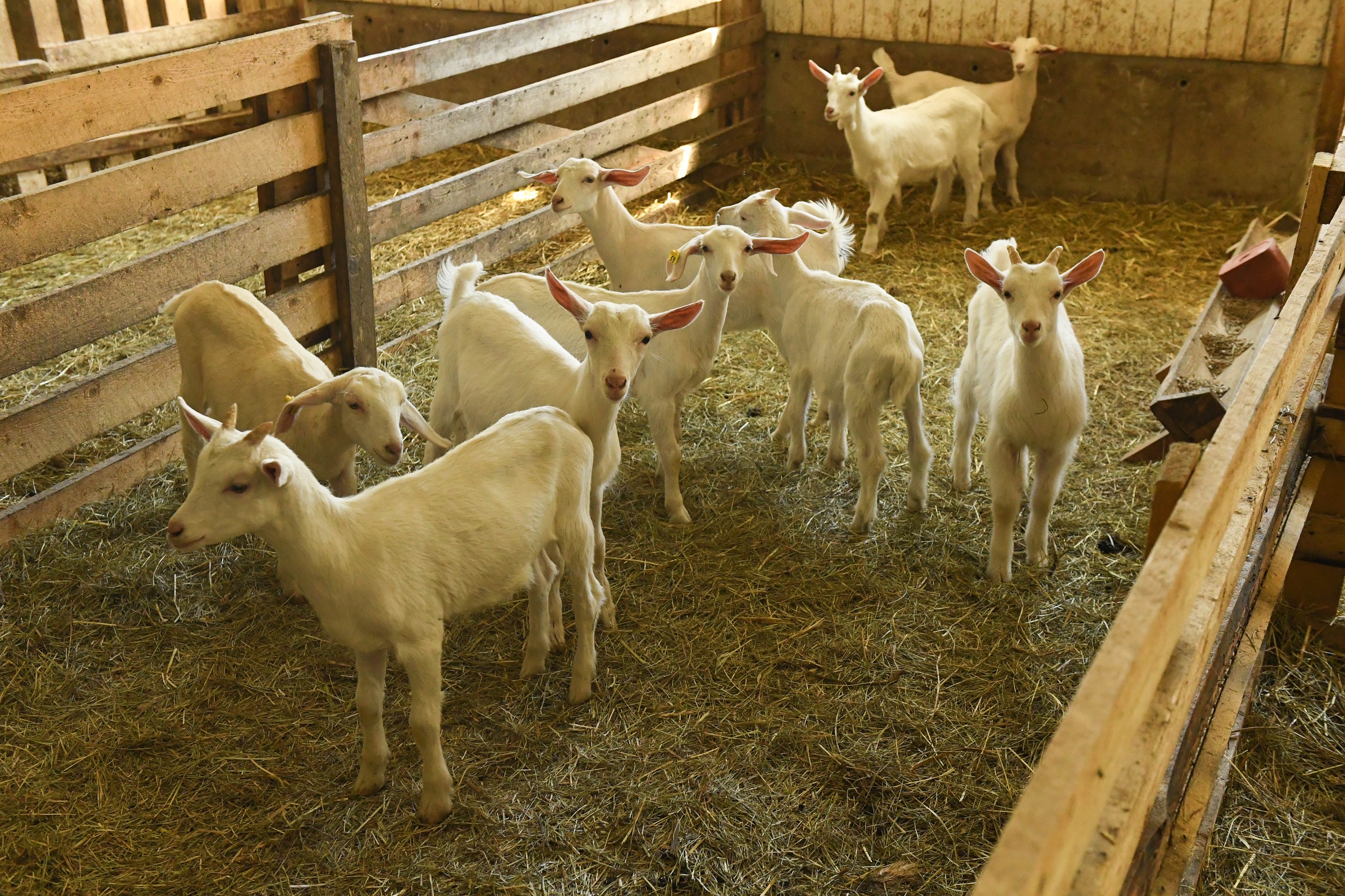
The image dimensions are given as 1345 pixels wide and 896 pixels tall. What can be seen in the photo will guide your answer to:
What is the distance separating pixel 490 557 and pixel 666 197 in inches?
259

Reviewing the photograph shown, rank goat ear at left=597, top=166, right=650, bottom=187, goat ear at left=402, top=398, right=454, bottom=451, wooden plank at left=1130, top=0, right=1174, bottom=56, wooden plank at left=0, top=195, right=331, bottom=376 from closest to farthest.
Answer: goat ear at left=402, top=398, right=454, bottom=451, wooden plank at left=0, top=195, right=331, bottom=376, goat ear at left=597, top=166, right=650, bottom=187, wooden plank at left=1130, top=0, right=1174, bottom=56

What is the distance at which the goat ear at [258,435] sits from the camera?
316cm

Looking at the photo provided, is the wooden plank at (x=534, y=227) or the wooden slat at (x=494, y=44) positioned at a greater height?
the wooden slat at (x=494, y=44)

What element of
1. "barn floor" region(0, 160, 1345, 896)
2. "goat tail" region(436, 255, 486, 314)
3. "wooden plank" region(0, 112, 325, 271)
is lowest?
"barn floor" region(0, 160, 1345, 896)

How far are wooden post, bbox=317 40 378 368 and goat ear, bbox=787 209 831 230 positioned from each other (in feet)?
7.71

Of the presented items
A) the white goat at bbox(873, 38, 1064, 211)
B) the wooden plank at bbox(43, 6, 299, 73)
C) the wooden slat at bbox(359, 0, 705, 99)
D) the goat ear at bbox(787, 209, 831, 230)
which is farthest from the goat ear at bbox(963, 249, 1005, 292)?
the wooden plank at bbox(43, 6, 299, 73)

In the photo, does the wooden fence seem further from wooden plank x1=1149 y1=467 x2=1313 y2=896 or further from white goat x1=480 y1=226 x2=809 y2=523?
wooden plank x1=1149 y1=467 x2=1313 y2=896

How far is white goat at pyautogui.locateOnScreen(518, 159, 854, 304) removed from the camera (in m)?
6.30

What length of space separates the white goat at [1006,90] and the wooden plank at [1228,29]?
1.15 m

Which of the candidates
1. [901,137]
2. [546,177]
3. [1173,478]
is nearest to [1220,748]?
[1173,478]

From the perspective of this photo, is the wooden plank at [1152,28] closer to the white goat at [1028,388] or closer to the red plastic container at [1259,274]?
the red plastic container at [1259,274]

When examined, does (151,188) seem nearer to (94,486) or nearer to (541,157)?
(94,486)

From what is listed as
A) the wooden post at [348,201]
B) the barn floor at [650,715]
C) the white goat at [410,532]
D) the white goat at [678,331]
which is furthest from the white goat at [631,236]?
the white goat at [410,532]

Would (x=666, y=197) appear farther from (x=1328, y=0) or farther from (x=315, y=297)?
(x=1328, y=0)
